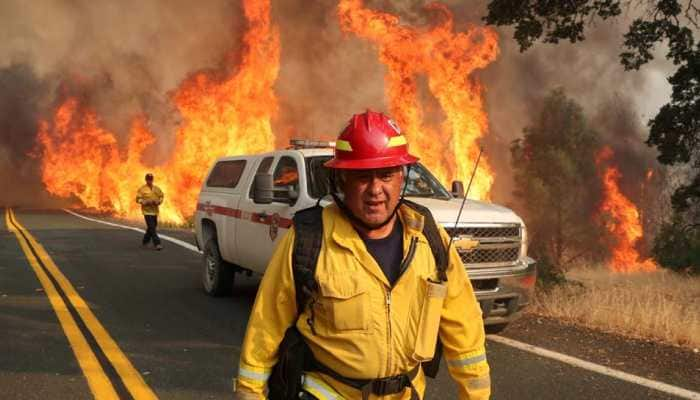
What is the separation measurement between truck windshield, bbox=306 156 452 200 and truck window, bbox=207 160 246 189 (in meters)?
1.77

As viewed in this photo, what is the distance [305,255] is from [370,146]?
0.45 metres

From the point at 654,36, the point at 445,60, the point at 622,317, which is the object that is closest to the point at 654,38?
the point at 654,36

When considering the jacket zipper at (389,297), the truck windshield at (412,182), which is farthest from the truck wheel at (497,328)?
the jacket zipper at (389,297)

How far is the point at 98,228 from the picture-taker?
68.8 feet

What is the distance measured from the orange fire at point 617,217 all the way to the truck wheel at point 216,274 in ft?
167

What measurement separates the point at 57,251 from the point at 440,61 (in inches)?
567

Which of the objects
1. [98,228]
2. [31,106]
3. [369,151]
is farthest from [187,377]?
[31,106]

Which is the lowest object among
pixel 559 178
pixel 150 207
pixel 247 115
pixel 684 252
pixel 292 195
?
pixel 684 252

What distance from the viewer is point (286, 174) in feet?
25.7

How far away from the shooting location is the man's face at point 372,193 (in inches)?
88.0

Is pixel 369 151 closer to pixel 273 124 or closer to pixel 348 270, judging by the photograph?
pixel 348 270

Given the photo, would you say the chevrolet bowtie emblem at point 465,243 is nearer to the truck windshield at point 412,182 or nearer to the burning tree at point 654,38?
the truck windshield at point 412,182

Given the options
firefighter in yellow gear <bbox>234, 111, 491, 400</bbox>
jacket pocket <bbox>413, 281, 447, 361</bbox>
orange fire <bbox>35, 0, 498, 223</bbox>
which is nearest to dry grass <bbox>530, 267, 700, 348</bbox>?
firefighter in yellow gear <bbox>234, 111, 491, 400</bbox>

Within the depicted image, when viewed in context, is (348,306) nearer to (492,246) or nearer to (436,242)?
(436,242)
